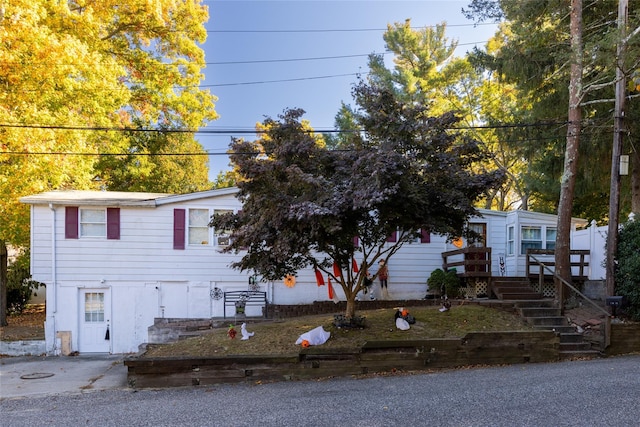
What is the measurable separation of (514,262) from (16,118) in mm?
15015

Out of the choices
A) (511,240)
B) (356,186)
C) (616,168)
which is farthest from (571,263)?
(356,186)

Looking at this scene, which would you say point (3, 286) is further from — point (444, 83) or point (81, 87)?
point (444, 83)

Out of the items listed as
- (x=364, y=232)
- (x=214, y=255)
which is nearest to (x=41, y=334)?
(x=214, y=255)

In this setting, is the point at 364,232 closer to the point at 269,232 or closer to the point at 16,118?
the point at 269,232

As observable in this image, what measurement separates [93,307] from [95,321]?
41 centimetres

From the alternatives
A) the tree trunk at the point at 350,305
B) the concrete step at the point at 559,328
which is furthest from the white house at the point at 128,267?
the tree trunk at the point at 350,305

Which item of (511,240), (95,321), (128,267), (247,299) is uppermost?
(511,240)

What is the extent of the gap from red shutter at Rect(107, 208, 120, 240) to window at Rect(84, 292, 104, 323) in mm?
1725

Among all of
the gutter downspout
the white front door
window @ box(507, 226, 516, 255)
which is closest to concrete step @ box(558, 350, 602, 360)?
window @ box(507, 226, 516, 255)

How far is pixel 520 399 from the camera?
5.94 metres

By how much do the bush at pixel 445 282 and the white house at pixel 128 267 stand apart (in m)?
1.96

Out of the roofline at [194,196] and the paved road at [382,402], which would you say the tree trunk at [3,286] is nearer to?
the roofline at [194,196]

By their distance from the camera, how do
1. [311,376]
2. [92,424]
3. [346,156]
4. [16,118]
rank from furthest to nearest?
[16,118], [346,156], [311,376], [92,424]

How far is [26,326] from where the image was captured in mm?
15531
